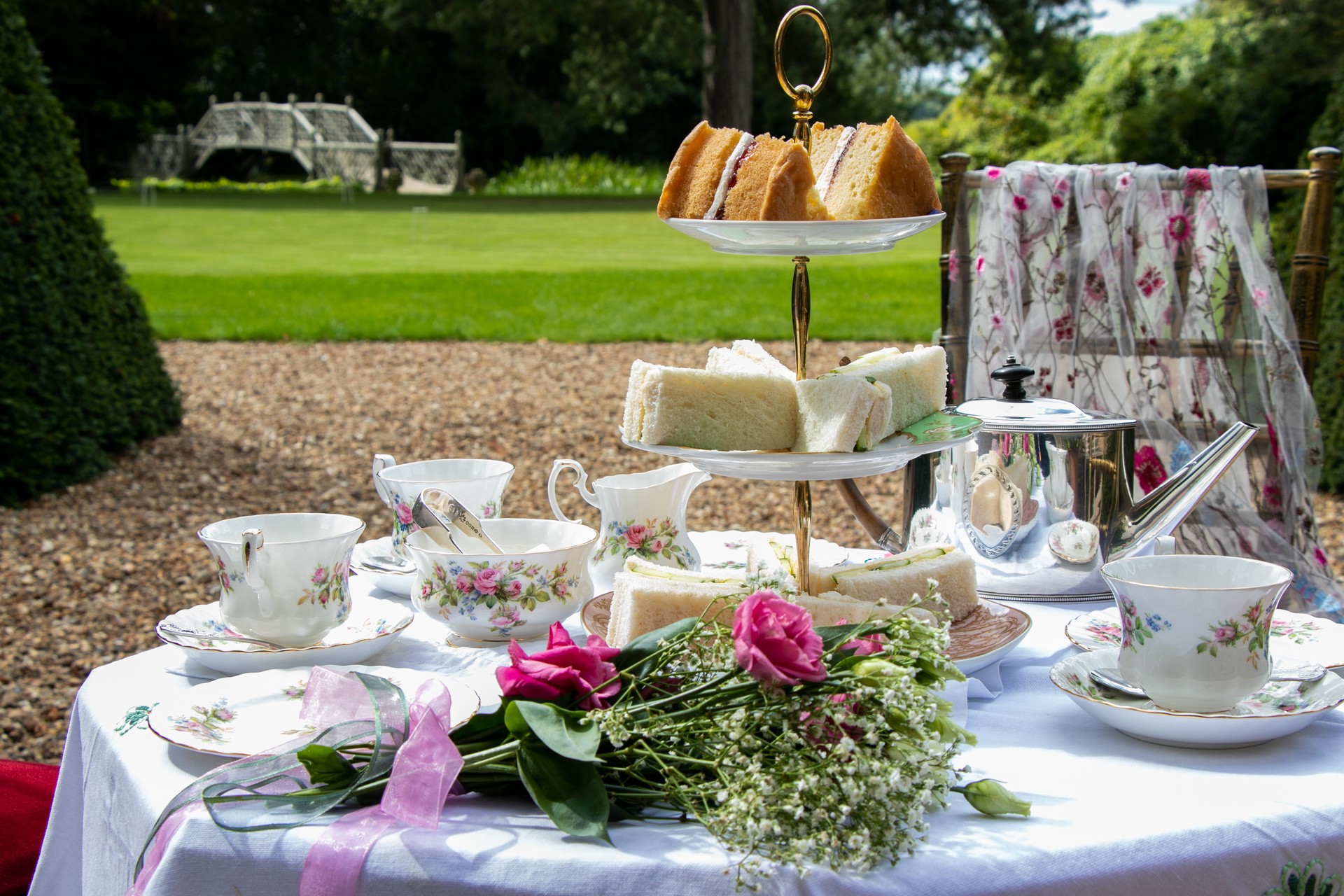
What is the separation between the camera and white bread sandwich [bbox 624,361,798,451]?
4.44 feet

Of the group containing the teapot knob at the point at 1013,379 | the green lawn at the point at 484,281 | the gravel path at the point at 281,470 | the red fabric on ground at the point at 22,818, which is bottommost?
the gravel path at the point at 281,470

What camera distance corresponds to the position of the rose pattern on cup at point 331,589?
147cm

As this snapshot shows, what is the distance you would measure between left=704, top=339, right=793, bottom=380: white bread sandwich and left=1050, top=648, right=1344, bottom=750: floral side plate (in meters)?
0.49

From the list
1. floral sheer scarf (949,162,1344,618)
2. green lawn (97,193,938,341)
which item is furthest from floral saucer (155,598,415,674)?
green lawn (97,193,938,341)

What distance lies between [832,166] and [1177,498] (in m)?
0.65

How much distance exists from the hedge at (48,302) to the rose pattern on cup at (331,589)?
4.32 m

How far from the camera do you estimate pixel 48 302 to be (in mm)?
5188

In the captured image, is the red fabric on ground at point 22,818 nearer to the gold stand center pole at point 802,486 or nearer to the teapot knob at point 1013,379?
the gold stand center pole at point 802,486

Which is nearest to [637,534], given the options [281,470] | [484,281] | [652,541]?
[652,541]

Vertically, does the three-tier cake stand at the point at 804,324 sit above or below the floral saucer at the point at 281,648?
above

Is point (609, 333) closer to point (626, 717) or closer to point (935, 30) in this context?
Answer: point (626, 717)

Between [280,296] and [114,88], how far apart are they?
61.8 feet

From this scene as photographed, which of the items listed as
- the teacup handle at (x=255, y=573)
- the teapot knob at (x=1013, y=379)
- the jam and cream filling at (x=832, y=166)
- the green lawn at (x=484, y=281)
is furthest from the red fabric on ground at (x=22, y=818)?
the green lawn at (x=484, y=281)

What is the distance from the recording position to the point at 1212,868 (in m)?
0.99
